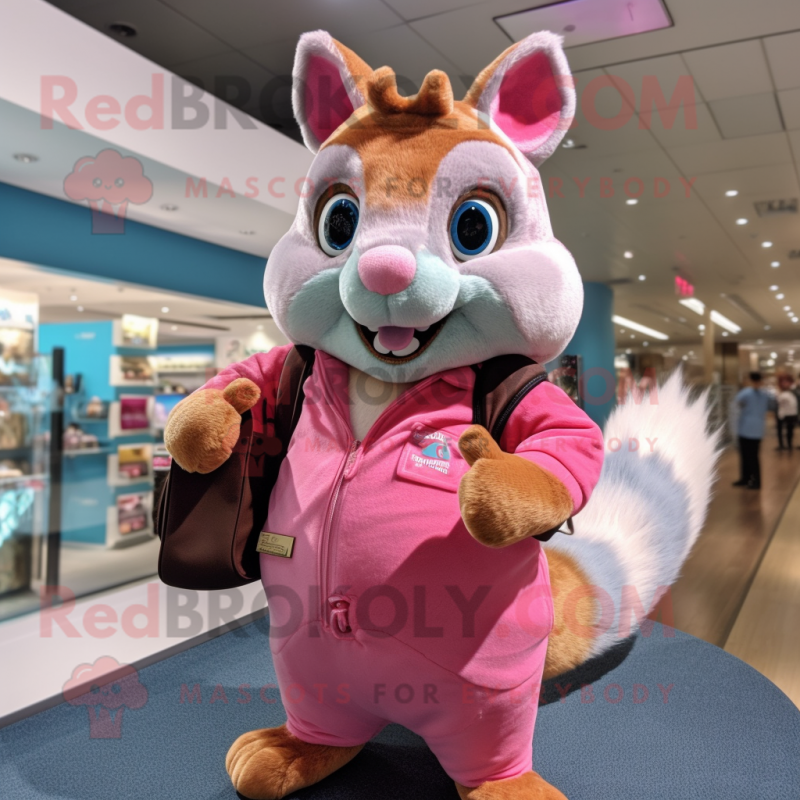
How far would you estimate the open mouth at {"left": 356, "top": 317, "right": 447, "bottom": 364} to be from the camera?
114cm

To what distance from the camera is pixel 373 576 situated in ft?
3.61

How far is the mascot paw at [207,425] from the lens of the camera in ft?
3.70

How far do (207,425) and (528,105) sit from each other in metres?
0.84

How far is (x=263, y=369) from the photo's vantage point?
53.7 inches

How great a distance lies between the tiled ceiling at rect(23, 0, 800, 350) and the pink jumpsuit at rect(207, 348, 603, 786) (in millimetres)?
2100

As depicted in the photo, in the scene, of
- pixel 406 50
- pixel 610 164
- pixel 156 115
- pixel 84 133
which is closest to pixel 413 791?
pixel 84 133

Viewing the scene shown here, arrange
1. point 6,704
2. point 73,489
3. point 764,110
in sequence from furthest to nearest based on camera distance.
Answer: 1. point 764,110
2. point 73,489
3. point 6,704

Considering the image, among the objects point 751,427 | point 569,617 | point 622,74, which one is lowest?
point 569,617

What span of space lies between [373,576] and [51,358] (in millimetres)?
2525

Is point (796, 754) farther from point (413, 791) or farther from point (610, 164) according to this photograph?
point (610, 164)

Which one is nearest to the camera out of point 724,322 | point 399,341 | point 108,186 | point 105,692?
point 399,341

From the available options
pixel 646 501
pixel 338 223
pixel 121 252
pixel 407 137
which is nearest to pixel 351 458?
pixel 338 223

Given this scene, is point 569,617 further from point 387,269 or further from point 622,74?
A: point 622,74

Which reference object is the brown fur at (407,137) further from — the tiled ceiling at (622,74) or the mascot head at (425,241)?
the tiled ceiling at (622,74)
